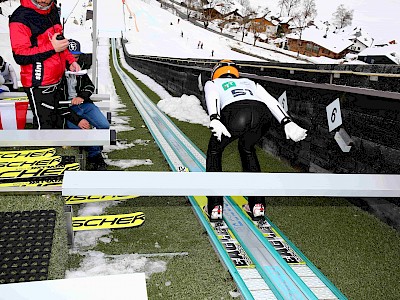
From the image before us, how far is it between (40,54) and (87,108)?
112cm

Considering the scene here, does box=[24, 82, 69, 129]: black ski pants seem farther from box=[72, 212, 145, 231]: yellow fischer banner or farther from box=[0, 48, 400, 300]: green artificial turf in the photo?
box=[72, 212, 145, 231]: yellow fischer banner

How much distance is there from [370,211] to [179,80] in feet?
36.4

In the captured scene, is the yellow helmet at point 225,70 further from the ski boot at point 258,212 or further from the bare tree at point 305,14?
the bare tree at point 305,14

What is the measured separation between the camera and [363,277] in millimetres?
2955

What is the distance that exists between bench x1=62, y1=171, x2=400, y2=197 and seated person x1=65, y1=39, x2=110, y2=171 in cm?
278

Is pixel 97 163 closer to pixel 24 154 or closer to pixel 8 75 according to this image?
pixel 24 154

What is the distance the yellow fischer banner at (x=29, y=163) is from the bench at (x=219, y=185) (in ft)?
5.80

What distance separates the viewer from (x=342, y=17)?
7312cm

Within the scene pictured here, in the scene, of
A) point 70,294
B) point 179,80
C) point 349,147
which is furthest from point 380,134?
point 179,80

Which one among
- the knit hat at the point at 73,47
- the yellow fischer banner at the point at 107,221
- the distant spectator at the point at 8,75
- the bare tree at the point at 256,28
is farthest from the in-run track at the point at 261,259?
the bare tree at the point at 256,28

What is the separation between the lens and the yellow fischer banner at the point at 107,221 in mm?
3563

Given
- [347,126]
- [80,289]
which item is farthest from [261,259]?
[80,289]

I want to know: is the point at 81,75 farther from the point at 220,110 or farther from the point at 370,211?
the point at 370,211

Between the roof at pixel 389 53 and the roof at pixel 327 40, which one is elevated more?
the roof at pixel 327 40
